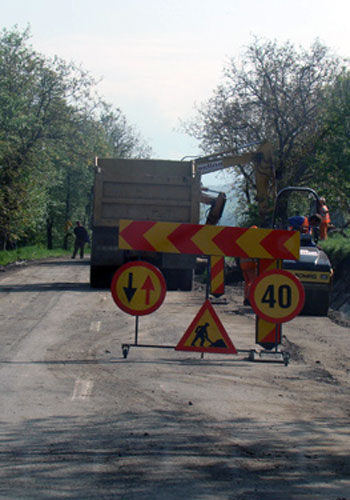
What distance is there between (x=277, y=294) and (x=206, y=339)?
3.43ft

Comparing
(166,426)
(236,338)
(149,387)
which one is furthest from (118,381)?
(236,338)

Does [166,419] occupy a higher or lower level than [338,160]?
lower

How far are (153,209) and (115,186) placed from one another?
45.1 inches

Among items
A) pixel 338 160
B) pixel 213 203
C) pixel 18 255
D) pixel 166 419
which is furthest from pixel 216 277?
pixel 18 255

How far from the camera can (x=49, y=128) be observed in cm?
3631

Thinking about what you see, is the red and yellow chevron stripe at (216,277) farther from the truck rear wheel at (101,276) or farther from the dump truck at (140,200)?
the truck rear wheel at (101,276)

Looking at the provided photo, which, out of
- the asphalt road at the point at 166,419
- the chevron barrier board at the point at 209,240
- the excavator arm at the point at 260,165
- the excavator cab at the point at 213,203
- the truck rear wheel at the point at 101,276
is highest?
the excavator arm at the point at 260,165

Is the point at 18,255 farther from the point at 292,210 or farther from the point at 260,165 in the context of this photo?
the point at 260,165

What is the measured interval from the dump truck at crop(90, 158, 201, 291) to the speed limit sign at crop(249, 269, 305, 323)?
10531mm

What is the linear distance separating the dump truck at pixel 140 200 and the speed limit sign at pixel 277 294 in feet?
34.5

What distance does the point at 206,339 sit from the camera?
9.48 m

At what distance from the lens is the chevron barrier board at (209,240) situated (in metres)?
9.50

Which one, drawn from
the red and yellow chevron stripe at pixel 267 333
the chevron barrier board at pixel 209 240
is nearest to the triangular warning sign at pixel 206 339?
the red and yellow chevron stripe at pixel 267 333

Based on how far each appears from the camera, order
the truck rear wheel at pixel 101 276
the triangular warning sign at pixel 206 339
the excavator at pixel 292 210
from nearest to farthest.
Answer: the triangular warning sign at pixel 206 339
the excavator at pixel 292 210
the truck rear wheel at pixel 101 276
